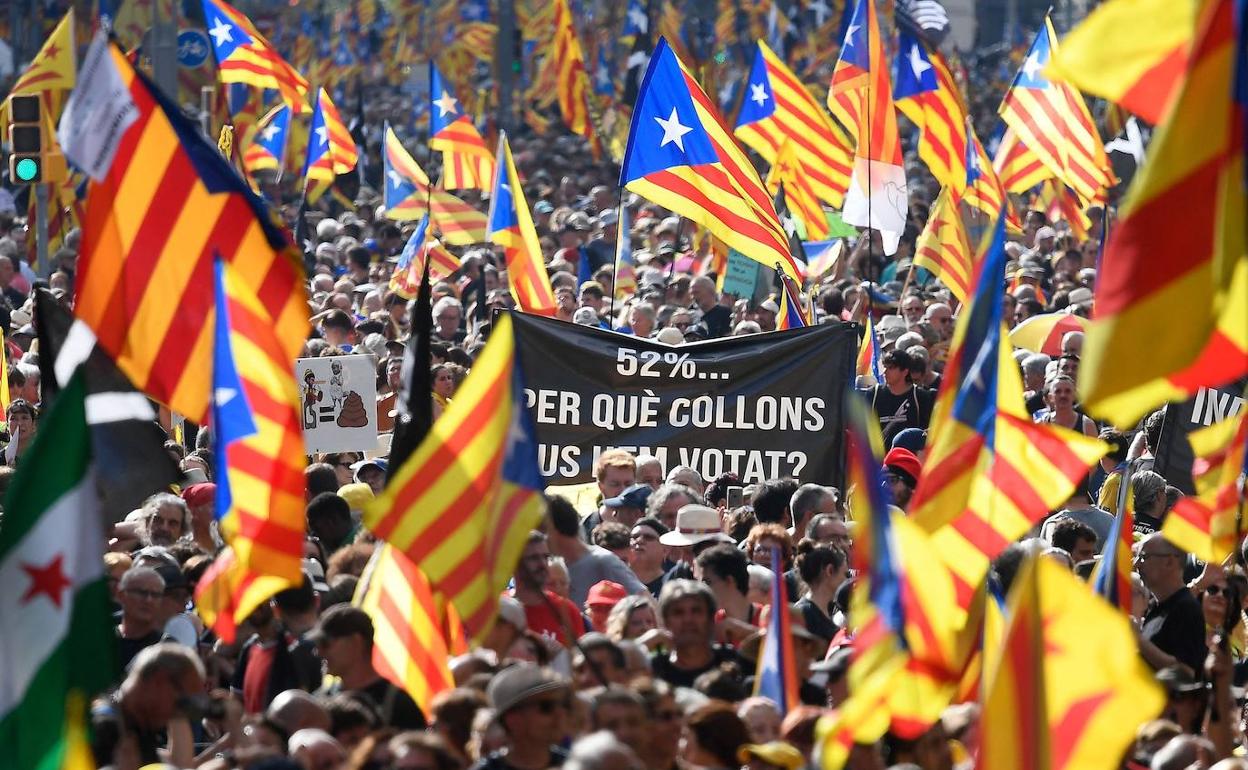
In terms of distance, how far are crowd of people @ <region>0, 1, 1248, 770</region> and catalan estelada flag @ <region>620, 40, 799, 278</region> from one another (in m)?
0.83

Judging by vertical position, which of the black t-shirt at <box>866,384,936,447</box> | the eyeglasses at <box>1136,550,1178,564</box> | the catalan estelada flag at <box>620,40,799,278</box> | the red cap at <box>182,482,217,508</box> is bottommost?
the eyeglasses at <box>1136,550,1178,564</box>

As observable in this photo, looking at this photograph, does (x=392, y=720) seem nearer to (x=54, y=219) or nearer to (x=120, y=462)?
(x=120, y=462)

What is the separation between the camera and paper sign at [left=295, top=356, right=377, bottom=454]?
11297 millimetres

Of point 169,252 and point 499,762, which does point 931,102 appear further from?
point 499,762

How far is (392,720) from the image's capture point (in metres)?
6.81

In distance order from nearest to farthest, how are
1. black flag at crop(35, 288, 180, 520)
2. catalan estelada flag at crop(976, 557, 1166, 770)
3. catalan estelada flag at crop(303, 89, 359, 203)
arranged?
catalan estelada flag at crop(976, 557, 1166, 770)
black flag at crop(35, 288, 180, 520)
catalan estelada flag at crop(303, 89, 359, 203)

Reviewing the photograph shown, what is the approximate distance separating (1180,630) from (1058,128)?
9.07 meters

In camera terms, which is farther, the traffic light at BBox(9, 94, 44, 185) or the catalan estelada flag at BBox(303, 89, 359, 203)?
the catalan estelada flag at BBox(303, 89, 359, 203)

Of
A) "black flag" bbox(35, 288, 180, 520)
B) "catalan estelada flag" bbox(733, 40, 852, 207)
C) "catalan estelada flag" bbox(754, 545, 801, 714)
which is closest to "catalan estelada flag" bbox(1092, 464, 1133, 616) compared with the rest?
"catalan estelada flag" bbox(754, 545, 801, 714)

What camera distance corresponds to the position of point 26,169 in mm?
15031

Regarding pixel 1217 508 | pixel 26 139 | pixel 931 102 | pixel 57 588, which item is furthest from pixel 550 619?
pixel 931 102

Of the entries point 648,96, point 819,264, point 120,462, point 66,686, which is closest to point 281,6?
point 819,264

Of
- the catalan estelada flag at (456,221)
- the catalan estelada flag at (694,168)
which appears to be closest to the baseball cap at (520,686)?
the catalan estelada flag at (694,168)

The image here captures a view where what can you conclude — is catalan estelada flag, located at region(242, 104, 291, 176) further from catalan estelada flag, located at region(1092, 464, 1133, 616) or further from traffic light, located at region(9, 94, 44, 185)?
catalan estelada flag, located at region(1092, 464, 1133, 616)
